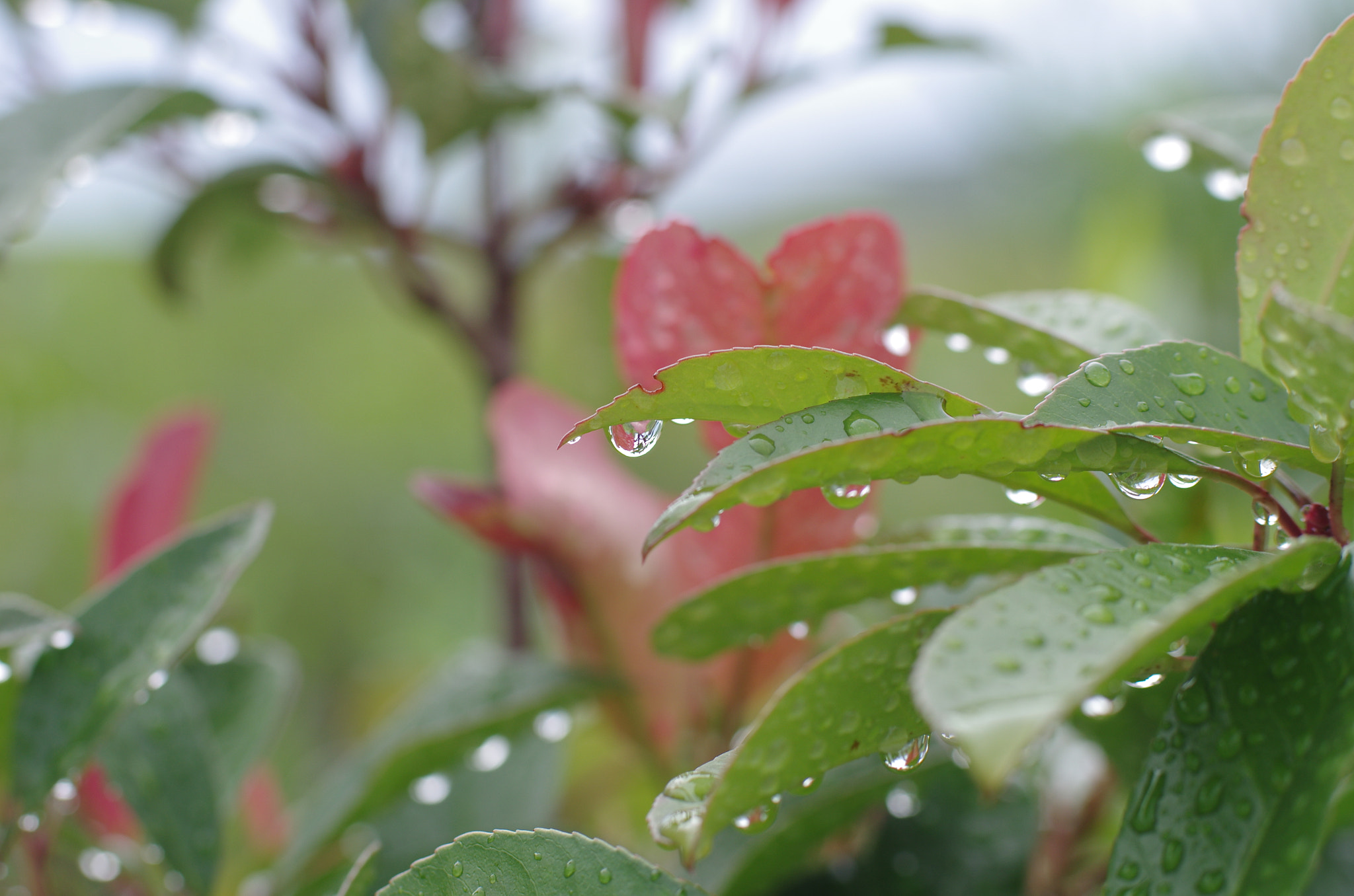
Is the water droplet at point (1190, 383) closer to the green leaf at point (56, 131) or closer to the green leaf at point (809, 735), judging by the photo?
the green leaf at point (809, 735)

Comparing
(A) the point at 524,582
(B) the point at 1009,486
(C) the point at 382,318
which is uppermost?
(B) the point at 1009,486

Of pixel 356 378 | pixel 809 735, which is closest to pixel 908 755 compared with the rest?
pixel 809 735

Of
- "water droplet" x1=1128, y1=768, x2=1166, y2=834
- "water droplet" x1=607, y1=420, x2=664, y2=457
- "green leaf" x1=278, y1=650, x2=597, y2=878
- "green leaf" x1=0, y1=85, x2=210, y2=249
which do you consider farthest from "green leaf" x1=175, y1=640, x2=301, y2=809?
"water droplet" x1=1128, y1=768, x2=1166, y2=834

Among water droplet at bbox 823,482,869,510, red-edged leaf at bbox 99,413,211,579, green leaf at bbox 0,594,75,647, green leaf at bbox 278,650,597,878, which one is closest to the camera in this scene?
water droplet at bbox 823,482,869,510

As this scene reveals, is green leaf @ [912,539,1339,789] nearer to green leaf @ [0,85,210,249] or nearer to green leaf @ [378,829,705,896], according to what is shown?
green leaf @ [378,829,705,896]

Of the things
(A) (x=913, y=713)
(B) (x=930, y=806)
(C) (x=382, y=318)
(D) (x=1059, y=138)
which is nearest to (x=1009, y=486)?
(A) (x=913, y=713)

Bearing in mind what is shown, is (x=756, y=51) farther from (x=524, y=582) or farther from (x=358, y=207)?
(x=524, y=582)
